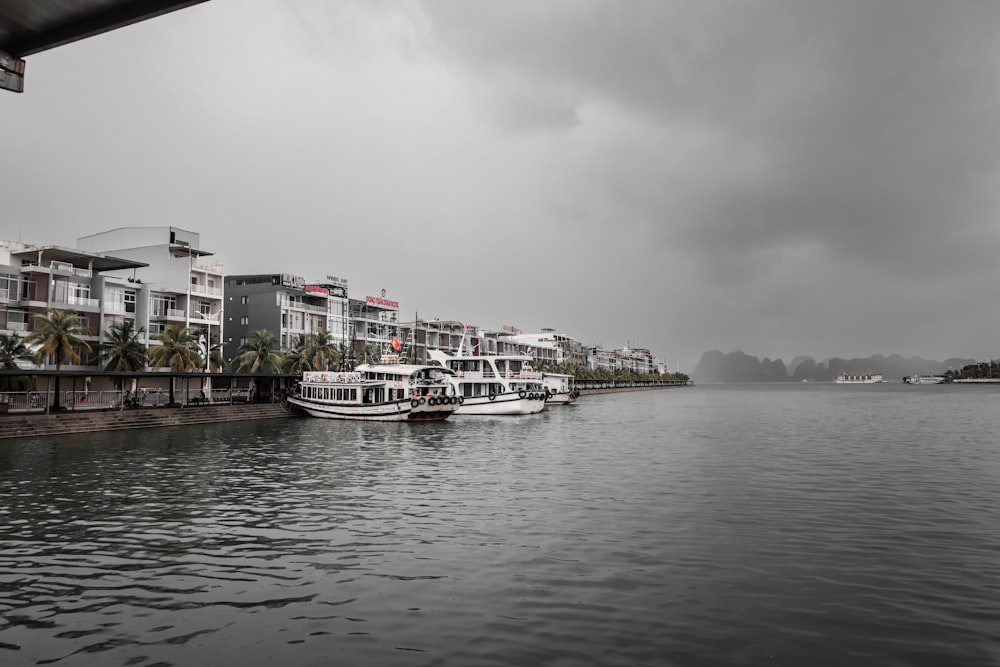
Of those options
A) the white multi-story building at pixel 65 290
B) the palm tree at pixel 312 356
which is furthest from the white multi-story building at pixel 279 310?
the white multi-story building at pixel 65 290

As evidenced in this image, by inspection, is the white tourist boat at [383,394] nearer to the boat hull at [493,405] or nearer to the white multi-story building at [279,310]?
the boat hull at [493,405]

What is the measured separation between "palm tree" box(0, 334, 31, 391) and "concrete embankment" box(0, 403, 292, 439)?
269 inches

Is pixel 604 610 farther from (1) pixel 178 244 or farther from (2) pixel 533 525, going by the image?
(1) pixel 178 244

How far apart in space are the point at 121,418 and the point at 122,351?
13.1 meters

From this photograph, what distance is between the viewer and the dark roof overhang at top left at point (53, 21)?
10.6 m

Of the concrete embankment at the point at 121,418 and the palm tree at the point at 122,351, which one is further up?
the palm tree at the point at 122,351

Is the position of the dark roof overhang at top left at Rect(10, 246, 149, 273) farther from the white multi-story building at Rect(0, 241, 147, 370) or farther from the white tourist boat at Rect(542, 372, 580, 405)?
the white tourist boat at Rect(542, 372, 580, 405)

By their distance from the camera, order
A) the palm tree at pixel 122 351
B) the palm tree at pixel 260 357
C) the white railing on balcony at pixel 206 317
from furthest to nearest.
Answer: the palm tree at pixel 260 357
the white railing on balcony at pixel 206 317
the palm tree at pixel 122 351

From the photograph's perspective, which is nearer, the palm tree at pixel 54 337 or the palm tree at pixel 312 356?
the palm tree at pixel 54 337

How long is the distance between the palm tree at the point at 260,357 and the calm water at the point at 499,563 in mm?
Answer: 50603

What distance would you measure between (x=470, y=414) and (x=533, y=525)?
54.9m

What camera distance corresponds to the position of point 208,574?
539 inches

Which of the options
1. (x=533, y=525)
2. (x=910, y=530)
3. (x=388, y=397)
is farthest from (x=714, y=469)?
(x=388, y=397)

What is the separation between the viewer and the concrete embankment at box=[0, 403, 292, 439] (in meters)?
44.8
